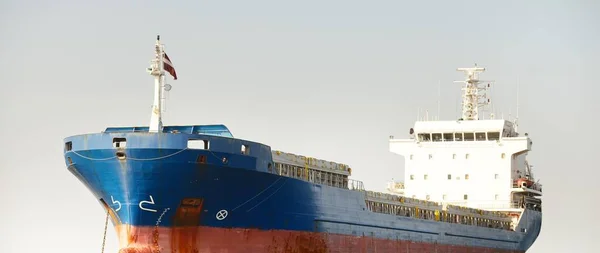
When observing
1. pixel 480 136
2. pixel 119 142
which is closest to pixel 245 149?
pixel 119 142

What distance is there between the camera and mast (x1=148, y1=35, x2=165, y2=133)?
38.7 m

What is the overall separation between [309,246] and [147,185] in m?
7.00

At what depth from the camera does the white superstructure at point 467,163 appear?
190ft

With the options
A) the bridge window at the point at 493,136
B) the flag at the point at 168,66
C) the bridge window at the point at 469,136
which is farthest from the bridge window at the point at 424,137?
the flag at the point at 168,66

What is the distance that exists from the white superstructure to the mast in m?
22.3

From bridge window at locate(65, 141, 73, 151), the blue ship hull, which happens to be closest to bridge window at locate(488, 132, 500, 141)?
the blue ship hull

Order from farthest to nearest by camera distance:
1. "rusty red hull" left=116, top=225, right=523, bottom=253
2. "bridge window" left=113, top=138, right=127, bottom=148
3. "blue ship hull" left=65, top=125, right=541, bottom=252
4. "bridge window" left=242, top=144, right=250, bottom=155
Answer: "bridge window" left=242, top=144, right=250, bottom=155, "rusty red hull" left=116, top=225, right=523, bottom=253, "bridge window" left=113, top=138, right=127, bottom=148, "blue ship hull" left=65, top=125, right=541, bottom=252

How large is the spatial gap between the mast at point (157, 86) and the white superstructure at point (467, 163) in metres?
22.3

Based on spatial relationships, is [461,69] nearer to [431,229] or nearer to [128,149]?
[431,229]

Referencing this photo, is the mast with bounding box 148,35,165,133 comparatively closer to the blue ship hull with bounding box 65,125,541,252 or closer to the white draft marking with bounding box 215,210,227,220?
the blue ship hull with bounding box 65,125,541,252

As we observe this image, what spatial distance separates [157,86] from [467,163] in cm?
2339

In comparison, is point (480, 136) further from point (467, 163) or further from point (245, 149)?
point (245, 149)

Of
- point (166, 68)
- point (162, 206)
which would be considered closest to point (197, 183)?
point (162, 206)

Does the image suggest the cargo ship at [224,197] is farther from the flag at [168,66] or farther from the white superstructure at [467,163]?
the white superstructure at [467,163]
